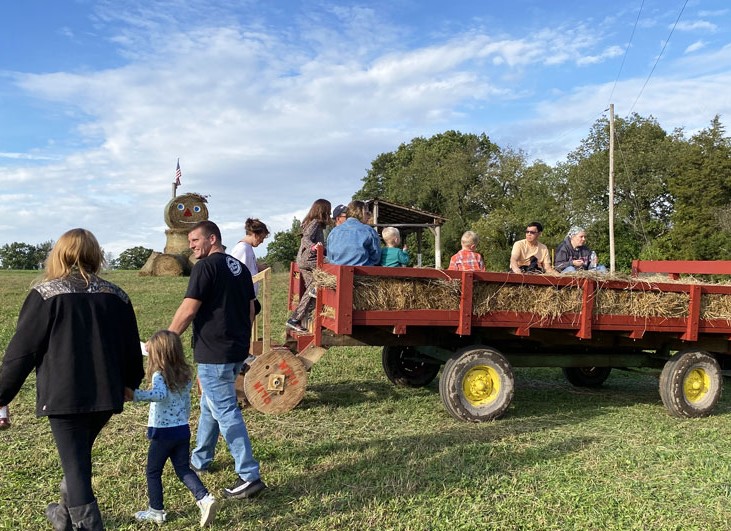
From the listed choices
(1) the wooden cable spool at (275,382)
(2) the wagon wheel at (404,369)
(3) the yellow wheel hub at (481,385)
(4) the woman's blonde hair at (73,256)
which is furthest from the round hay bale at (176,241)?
(4) the woman's blonde hair at (73,256)

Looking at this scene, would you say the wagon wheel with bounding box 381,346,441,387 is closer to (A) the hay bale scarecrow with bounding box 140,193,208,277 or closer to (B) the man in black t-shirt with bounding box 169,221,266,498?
(B) the man in black t-shirt with bounding box 169,221,266,498

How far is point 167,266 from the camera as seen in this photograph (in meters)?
23.8

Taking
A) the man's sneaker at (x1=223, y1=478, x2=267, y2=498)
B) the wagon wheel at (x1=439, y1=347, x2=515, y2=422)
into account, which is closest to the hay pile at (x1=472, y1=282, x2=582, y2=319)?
the wagon wheel at (x1=439, y1=347, x2=515, y2=422)

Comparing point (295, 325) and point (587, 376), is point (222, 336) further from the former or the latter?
point (587, 376)

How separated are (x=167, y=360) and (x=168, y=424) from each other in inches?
14.7

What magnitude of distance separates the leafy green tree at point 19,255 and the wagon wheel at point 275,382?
45.6 metres

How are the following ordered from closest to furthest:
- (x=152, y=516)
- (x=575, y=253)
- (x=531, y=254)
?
(x=152, y=516), (x=531, y=254), (x=575, y=253)

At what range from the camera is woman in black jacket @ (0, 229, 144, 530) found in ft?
9.52

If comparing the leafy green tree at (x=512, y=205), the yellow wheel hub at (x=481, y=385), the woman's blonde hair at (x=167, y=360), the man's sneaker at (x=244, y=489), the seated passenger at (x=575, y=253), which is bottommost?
the man's sneaker at (x=244, y=489)

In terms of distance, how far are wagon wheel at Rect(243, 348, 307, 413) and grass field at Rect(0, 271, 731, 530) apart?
142mm

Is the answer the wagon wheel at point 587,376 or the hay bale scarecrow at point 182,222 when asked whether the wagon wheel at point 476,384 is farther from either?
the hay bale scarecrow at point 182,222

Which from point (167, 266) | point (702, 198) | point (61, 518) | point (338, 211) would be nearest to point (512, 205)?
point (702, 198)

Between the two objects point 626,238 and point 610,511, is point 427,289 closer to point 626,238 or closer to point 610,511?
point 610,511

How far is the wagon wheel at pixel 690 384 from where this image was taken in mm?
6617
